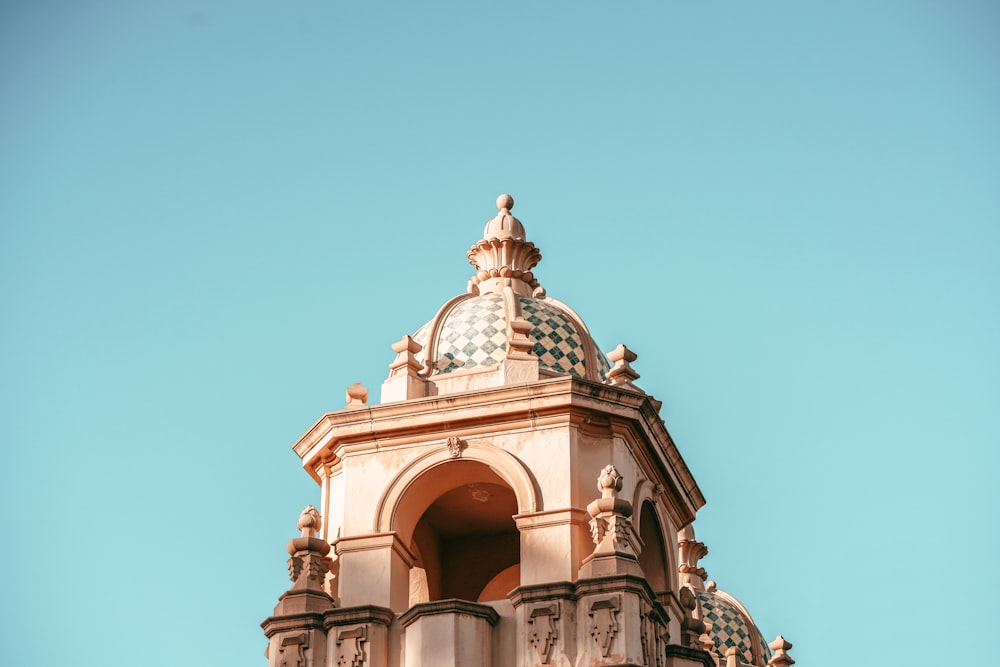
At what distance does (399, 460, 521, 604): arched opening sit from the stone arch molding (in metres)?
1.25

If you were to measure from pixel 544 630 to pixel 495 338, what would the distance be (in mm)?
4650

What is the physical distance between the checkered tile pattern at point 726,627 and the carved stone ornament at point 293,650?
12264 mm

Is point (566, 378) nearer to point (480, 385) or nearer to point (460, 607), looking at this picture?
point (480, 385)

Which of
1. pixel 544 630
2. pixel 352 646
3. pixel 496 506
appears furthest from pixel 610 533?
pixel 496 506

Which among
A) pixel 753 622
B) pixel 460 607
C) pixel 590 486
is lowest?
pixel 460 607

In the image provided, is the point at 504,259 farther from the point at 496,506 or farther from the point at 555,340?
the point at 496,506

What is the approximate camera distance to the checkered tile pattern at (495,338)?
1155 inches

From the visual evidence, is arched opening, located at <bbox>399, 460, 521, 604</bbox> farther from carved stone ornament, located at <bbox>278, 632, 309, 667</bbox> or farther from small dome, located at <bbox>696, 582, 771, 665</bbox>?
small dome, located at <bbox>696, 582, 771, 665</bbox>

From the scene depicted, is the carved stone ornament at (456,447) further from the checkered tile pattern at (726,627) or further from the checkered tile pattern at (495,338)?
the checkered tile pattern at (726,627)

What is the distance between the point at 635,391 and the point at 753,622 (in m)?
11.5

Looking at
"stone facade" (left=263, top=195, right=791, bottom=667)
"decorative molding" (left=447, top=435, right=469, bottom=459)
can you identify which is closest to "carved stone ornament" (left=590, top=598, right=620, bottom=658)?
"stone facade" (left=263, top=195, right=791, bottom=667)

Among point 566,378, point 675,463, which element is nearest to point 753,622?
point 675,463

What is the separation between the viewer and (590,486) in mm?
27844

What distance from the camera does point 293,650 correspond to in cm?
2677
